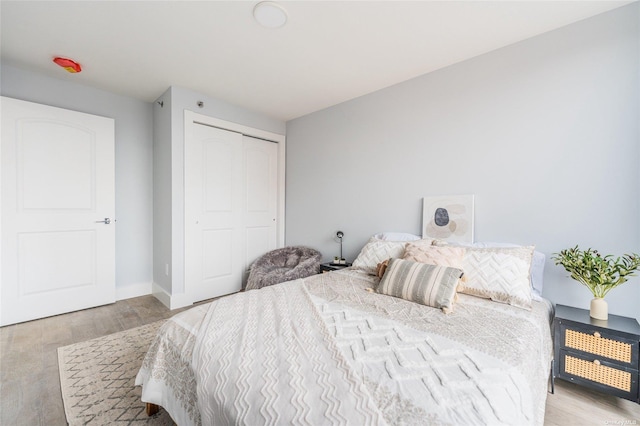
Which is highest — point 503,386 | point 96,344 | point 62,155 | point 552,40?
point 552,40

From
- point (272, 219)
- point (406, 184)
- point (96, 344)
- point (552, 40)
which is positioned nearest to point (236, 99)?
point (272, 219)

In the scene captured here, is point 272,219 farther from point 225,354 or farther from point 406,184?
point 225,354

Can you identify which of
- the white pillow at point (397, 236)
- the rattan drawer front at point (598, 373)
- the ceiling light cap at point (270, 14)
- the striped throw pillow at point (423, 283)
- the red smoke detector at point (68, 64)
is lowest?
the rattan drawer front at point (598, 373)

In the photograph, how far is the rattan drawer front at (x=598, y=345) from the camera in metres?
1.50

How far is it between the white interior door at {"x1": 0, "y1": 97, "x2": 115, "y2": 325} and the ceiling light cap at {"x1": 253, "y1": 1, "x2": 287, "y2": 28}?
2340mm

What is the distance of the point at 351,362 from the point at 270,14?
86.3 inches

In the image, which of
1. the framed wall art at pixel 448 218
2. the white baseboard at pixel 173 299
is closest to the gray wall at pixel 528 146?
the framed wall art at pixel 448 218

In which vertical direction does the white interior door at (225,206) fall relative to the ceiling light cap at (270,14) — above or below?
below

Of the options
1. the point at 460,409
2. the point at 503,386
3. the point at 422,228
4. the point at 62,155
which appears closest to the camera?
the point at 460,409

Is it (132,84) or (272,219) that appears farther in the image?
(272,219)

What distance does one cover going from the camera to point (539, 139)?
6.76 ft

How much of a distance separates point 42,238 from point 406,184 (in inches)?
149

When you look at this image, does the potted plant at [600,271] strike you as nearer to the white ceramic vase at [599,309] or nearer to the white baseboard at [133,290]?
the white ceramic vase at [599,309]

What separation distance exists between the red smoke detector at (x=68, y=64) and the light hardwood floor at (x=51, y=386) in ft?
8.03
